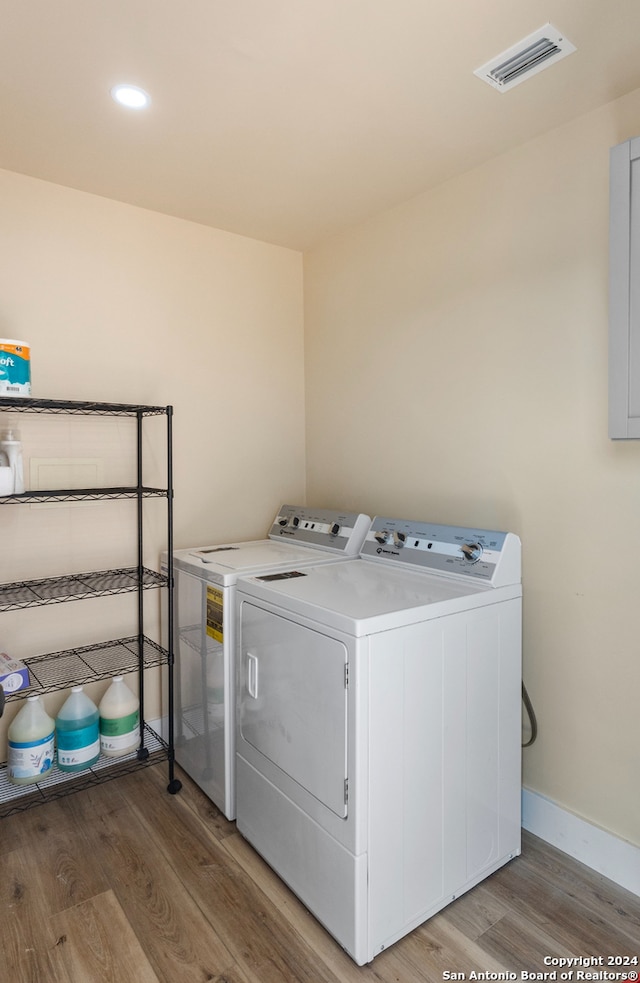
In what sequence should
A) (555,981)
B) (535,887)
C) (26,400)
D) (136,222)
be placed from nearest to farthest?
(555,981) → (535,887) → (26,400) → (136,222)

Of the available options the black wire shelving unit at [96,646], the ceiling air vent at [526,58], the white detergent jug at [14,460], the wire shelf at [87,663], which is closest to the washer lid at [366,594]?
the black wire shelving unit at [96,646]

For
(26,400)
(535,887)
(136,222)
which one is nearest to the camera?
(535,887)

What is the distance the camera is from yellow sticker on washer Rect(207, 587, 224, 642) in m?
1.94

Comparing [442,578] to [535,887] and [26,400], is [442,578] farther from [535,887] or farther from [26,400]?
[26,400]

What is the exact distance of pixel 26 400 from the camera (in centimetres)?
179

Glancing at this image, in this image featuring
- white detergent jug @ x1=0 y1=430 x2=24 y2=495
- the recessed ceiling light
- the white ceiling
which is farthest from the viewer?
white detergent jug @ x1=0 y1=430 x2=24 y2=495

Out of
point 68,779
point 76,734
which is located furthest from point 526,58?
point 68,779

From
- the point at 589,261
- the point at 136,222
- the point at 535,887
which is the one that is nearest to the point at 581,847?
the point at 535,887

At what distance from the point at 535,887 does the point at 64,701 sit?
5.80 feet

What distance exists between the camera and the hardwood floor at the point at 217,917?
140 cm

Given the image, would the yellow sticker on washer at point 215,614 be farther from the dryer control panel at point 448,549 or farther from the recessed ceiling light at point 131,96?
the recessed ceiling light at point 131,96

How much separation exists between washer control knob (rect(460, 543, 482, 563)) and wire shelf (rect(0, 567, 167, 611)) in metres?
1.15

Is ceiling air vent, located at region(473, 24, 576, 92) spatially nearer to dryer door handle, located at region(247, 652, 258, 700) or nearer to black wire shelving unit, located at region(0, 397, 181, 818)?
black wire shelving unit, located at region(0, 397, 181, 818)

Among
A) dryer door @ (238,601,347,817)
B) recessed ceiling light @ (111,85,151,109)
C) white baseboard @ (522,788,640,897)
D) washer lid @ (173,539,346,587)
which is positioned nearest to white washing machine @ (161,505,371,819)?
washer lid @ (173,539,346,587)
